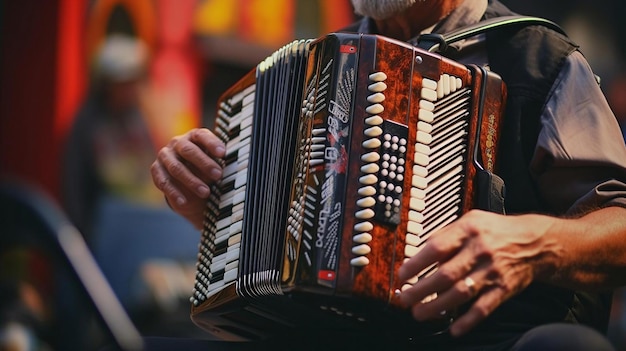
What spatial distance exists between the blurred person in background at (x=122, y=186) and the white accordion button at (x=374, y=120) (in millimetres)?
3811

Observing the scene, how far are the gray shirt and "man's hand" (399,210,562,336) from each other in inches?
11.3

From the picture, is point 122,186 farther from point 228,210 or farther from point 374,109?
point 374,109

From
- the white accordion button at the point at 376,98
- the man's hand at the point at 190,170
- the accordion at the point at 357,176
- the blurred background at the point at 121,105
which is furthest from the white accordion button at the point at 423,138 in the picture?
the blurred background at the point at 121,105

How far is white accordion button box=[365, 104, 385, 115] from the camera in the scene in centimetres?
223

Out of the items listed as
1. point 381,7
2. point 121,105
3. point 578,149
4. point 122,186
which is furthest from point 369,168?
point 121,105

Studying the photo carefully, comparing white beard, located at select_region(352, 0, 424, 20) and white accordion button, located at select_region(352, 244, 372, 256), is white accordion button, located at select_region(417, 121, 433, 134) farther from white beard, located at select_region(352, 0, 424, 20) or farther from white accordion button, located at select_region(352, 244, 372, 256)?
white beard, located at select_region(352, 0, 424, 20)

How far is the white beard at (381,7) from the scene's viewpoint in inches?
103

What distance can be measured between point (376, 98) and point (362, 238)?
289mm

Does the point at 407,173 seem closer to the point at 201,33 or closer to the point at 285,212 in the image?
the point at 285,212

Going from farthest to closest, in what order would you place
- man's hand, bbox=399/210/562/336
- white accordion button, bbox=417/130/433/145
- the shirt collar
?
the shirt collar
white accordion button, bbox=417/130/433/145
man's hand, bbox=399/210/562/336

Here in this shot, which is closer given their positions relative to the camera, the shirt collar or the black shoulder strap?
the black shoulder strap

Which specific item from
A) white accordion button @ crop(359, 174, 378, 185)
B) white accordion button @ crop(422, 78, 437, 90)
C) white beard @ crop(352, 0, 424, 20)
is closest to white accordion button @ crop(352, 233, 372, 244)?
white accordion button @ crop(359, 174, 378, 185)

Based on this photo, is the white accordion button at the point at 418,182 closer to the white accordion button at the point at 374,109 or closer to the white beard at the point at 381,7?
the white accordion button at the point at 374,109

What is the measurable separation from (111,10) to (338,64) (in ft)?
16.5
